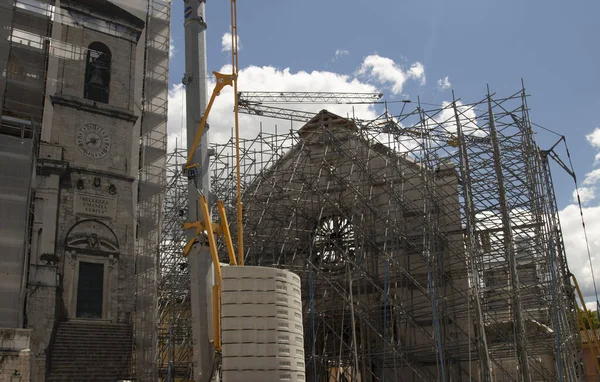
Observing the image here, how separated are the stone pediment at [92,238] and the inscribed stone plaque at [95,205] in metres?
0.30

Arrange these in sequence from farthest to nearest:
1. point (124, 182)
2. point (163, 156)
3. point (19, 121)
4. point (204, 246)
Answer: point (163, 156), point (124, 182), point (19, 121), point (204, 246)

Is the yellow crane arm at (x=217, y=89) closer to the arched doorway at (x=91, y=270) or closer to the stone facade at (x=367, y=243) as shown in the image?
the arched doorway at (x=91, y=270)

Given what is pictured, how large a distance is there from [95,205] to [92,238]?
1142 mm

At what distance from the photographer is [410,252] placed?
2506cm

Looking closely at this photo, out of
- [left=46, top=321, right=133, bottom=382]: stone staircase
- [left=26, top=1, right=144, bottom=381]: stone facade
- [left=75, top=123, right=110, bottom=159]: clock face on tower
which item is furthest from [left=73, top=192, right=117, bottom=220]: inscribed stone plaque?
[left=46, top=321, right=133, bottom=382]: stone staircase

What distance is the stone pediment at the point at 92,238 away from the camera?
69.9 feet

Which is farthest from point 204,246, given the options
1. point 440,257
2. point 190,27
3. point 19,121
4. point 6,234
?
point 440,257

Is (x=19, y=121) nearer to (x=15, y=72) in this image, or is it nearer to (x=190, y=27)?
(x=15, y=72)

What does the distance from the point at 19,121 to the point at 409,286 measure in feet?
50.7

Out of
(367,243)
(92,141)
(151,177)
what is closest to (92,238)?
(92,141)

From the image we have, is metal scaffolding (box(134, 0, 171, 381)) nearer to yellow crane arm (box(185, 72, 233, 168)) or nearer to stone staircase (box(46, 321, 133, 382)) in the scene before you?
stone staircase (box(46, 321, 133, 382))

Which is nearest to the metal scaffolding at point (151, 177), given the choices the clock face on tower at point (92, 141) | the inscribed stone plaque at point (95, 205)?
the inscribed stone plaque at point (95, 205)

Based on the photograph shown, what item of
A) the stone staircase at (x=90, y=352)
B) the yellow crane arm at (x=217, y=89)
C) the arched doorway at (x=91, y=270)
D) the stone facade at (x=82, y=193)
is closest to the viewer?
the yellow crane arm at (x=217, y=89)

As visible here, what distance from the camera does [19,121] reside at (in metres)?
21.0
